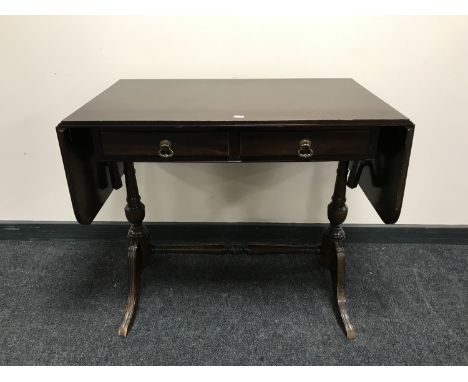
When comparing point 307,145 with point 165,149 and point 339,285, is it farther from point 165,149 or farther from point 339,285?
point 339,285

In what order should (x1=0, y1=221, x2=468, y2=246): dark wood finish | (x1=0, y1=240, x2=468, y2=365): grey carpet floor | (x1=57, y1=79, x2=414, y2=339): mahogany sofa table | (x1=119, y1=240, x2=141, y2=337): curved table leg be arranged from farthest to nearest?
(x1=0, y1=221, x2=468, y2=246): dark wood finish < (x1=119, y1=240, x2=141, y2=337): curved table leg < (x1=0, y1=240, x2=468, y2=365): grey carpet floor < (x1=57, y1=79, x2=414, y2=339): mahogany sofa table

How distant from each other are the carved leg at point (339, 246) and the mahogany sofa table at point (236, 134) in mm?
179

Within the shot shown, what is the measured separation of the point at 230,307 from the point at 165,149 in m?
0.81

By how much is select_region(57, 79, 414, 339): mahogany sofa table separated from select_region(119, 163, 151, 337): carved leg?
18 centimetres

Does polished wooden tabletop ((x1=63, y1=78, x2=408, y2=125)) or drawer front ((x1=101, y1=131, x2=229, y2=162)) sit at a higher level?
polished wooden tabletop ((x1=63, y1=78, x2=408, y2=125))

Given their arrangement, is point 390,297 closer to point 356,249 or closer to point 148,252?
point 356,249

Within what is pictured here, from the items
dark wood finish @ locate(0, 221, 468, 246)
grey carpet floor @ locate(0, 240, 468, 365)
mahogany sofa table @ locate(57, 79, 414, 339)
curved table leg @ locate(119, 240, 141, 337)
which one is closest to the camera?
mahogany sofa table @ locate(57, 79, 414, 339)

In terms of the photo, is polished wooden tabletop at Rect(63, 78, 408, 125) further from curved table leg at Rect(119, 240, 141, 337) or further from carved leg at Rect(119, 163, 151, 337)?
curved table leg at Rect(119, 240, 141, 337)

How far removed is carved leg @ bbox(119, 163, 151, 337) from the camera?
1.54 meters

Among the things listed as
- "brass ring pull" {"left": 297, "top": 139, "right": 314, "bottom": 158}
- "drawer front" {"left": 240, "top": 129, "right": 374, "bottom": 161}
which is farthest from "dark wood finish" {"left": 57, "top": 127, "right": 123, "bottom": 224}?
"brass ring pull" {"left": 297, "top": 139, "right": 314, "bottom": 158}

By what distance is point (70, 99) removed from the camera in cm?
172

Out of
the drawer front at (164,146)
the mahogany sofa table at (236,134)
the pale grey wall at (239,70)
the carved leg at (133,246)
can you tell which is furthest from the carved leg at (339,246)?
the carved leg at (133,246)

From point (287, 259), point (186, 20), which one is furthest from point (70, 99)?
point (287, 259)

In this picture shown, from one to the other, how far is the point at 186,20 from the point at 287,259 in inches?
46.8
